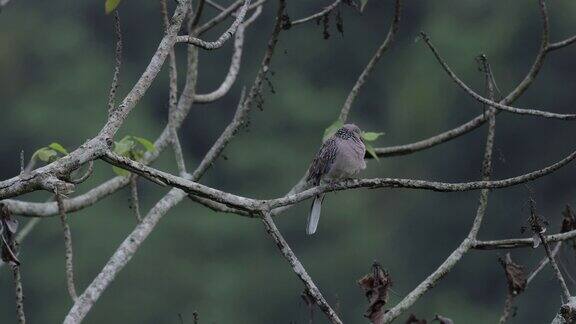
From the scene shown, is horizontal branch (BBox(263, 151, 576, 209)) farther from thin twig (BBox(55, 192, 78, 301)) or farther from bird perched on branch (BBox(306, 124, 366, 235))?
bird perched on branch (BBox(306, 124, 366, 235))

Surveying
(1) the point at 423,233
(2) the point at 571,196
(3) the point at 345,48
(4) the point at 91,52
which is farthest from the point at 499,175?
(4) the point at 91,52

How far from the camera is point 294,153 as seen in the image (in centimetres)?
3334

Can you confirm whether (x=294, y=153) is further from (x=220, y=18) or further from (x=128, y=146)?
(x=128, y=146)

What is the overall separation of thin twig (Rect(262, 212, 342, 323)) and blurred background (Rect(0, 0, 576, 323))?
19660mm

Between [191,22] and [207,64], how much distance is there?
24.1 meters

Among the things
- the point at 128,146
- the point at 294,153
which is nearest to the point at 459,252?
the point at 128,146

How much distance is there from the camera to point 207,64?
31.6m

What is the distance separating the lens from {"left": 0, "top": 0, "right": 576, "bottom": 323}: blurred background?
91.6 feet

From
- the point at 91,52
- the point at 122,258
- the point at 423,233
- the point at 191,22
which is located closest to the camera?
the point at 122,258

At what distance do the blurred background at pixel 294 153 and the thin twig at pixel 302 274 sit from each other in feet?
64.5

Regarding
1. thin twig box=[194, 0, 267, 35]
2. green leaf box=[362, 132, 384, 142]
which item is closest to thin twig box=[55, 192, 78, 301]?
green leaf box=[362, 132, 384, 142]

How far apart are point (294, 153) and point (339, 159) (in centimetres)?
2620

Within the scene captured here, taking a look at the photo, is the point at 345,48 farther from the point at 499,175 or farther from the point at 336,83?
the point at 499,175

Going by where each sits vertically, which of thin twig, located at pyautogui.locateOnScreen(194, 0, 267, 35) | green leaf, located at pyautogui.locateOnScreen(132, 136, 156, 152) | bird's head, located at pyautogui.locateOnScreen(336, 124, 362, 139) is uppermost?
thin twig, located at pyautogui.locateOnScreen(194, 0, 267, 35)
